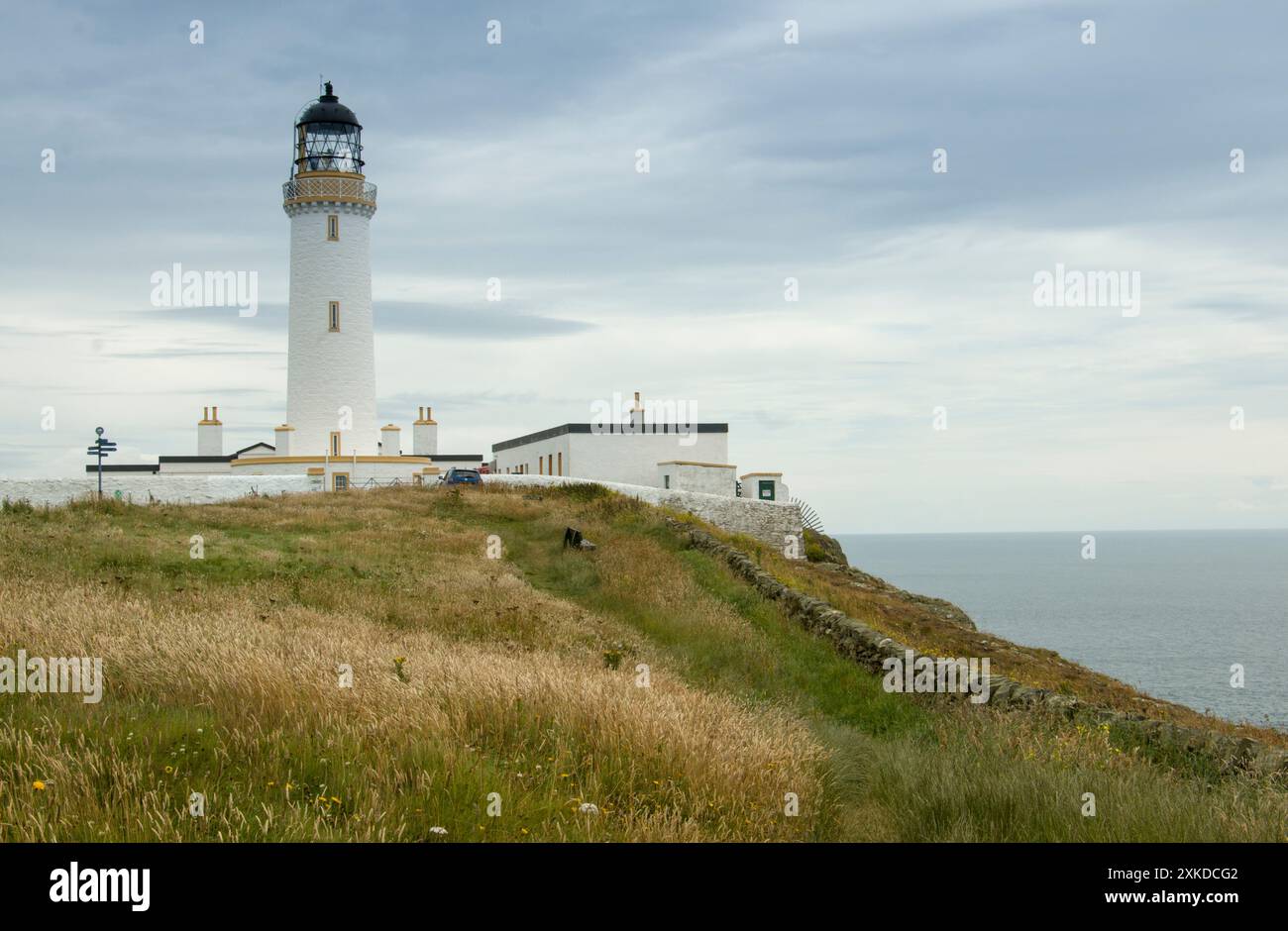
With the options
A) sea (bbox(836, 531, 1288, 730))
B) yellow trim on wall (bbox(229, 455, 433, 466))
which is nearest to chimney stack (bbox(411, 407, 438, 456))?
yellow trim on wall (bbox(229, 455, 433, 466))

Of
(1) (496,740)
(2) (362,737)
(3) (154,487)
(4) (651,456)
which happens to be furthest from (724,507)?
(2) (362,737)

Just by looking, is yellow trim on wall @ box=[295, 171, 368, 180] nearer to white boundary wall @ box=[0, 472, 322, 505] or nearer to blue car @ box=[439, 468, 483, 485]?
white boundary wall @ box=[0, 472, 322, 505]

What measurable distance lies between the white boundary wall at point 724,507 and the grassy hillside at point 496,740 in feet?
78.6

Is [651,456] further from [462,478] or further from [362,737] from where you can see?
[362,737]

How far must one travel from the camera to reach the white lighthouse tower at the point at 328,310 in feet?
157

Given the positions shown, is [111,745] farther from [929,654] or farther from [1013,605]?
[1013,605]

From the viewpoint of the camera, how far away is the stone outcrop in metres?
8.76

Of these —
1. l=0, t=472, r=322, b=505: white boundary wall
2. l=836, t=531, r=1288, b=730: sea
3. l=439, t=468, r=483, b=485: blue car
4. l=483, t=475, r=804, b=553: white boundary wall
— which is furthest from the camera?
l=836, t=531, r=1288, b=730: sea

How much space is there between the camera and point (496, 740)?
23.4 feet

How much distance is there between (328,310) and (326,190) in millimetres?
5627

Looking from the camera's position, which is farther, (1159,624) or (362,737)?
(1159,624)

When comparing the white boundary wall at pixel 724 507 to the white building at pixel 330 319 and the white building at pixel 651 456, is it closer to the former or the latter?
the white building at pixel 651 456

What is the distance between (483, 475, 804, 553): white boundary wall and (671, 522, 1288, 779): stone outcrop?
60.9 ft

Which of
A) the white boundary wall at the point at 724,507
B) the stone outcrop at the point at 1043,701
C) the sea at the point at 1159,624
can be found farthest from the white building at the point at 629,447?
the stone outcrop at the point at 1043,701
